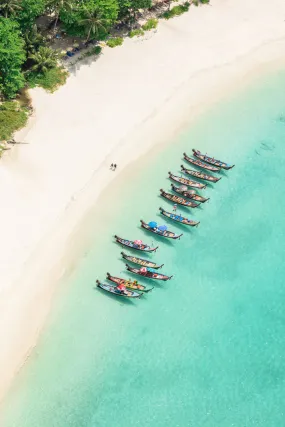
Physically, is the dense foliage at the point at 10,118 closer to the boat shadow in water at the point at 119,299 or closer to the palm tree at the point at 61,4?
the palm tree at the point at 61,4

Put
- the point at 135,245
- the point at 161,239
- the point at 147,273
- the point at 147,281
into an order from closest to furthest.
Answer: the point at 147,273 → the point at 147,281 → the point at 135,245 → the point at 161,239

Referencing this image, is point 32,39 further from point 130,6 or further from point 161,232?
point 161,232

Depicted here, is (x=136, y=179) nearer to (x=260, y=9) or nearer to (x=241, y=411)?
(x=241, y=411)

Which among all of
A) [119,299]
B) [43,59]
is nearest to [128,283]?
[119,299]

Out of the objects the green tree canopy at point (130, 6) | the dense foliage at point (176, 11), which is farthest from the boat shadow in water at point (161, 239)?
the dense foliage at point (176, 11)

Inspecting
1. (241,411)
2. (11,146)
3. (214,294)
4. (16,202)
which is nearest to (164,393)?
(241,411)
